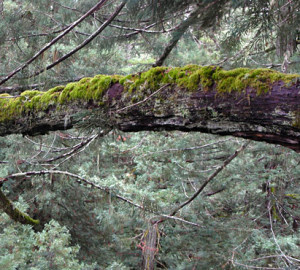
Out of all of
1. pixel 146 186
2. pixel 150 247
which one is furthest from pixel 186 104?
pixel 146 186

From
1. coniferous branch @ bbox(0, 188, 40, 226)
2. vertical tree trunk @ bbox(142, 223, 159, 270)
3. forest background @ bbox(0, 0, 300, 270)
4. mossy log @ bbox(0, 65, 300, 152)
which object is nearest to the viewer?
mossy log @ bbox(0, 65, 300, 152)

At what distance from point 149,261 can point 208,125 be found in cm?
147

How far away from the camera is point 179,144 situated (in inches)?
204

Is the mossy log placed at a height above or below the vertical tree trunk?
above

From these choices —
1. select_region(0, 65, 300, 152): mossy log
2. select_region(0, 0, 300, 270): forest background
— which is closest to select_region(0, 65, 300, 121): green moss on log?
select_region(0, 65, 300, 152): mossy log

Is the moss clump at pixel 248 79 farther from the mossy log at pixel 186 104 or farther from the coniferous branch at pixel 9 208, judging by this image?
the coniferous branch at pixel 9 208

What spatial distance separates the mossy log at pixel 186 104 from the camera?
1443mm

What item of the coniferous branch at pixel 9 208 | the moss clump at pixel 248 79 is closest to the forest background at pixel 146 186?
the coniferous branch at pixel 9 208

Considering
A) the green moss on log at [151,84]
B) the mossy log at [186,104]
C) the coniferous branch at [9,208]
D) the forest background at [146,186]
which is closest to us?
the mossy log at [186,104]

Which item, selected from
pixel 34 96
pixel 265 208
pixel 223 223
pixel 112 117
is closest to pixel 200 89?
pixel 112 117

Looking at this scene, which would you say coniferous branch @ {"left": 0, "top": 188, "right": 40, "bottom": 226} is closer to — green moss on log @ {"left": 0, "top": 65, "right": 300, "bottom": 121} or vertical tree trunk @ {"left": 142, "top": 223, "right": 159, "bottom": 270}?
green moss on log @ {"left": 0, "top": 65, "right": 300, "bottom": 121}

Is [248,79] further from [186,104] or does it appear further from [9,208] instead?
[9,208]

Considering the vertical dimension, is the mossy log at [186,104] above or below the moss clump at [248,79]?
below

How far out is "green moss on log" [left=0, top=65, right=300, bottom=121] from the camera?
5.07 feet
